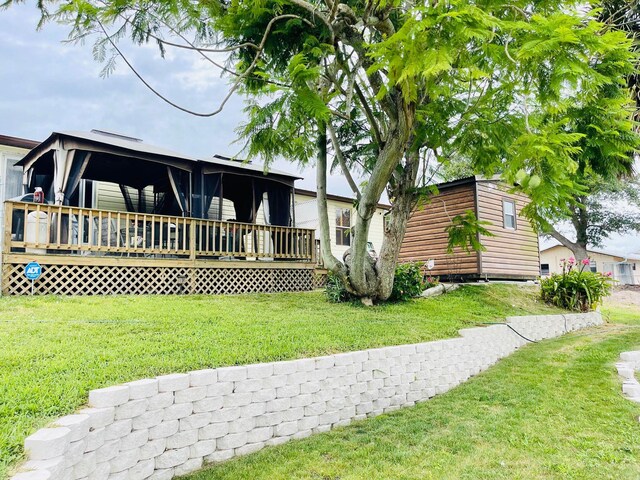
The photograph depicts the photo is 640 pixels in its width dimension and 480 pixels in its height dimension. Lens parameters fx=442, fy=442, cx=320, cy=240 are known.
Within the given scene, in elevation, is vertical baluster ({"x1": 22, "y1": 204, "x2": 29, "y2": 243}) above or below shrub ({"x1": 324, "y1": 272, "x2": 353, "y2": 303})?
above

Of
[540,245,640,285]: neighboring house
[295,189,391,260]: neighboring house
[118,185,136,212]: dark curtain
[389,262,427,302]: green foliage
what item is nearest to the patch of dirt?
Answer: [540,245,640,285]: neighboring house

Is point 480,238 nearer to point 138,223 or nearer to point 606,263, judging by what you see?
point 138,223

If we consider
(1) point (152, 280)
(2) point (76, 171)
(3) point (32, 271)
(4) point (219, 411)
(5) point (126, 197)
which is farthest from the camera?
(5) point (126, 197)

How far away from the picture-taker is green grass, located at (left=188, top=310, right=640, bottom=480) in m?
3.24

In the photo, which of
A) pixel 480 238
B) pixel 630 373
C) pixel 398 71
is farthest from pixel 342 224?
Result: pixel 398 71

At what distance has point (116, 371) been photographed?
10.9 ft

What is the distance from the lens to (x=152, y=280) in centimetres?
867

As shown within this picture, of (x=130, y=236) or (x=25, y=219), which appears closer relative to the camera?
(x=25, y=219)

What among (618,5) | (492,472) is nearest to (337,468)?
(492,472)

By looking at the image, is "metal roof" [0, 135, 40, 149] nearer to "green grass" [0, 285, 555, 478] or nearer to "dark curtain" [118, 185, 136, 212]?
"dark curtain" [118, 185, 136, 212]

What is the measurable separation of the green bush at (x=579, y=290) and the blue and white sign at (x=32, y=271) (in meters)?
11.4

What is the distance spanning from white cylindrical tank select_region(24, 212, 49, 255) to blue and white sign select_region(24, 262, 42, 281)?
19.8 inches

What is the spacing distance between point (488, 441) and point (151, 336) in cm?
336

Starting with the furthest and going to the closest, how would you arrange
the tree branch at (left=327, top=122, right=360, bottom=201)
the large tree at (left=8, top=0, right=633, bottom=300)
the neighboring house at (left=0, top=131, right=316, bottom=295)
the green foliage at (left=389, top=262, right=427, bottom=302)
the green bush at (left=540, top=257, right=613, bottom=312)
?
1. the green bush at (left=540, top=257, right=613, bottom=312)
2. the green foliage at (left=389, top=262, right=427, bottom=302)
3. the tree branch at (left=327, top=122, right=360, bottom=201)
4. the neighboring house at (left=0, top=131, right=316, bottom=295)
5. the large tree at (left=8, top=0, right=633, bottom=300)
